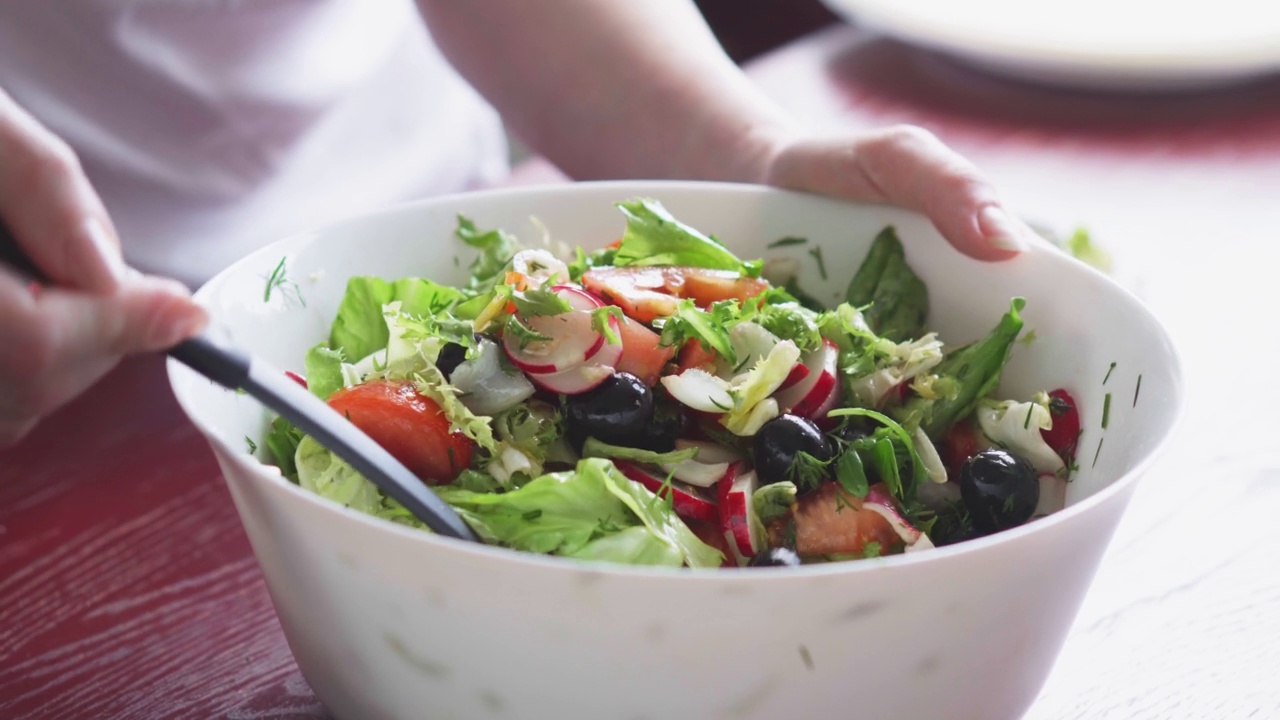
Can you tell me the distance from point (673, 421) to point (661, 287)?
0.16 meters

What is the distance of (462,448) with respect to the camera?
0.81m

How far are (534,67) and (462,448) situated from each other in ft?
2.45

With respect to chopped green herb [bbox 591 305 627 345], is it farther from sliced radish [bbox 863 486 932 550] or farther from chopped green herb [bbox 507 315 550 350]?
sliced radish [bbox 863 486 932 550]

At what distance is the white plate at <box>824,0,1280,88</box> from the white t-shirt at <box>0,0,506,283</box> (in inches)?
38.0

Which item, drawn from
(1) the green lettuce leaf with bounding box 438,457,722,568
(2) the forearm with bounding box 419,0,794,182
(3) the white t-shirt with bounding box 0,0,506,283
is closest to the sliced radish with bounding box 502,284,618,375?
(1) the green lettuce leaf with bounding box 438,457,722,568

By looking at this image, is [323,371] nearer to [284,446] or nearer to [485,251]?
[284,446]

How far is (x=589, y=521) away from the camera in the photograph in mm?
699

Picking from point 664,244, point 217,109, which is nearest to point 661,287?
point 664,244

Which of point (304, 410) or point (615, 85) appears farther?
point (615, 85)

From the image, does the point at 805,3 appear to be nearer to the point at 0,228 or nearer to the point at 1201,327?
the point at 1201,327

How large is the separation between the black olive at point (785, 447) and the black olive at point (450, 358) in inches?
8.8

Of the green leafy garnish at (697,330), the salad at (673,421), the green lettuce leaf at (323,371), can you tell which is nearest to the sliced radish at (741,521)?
the salad at (673,421)

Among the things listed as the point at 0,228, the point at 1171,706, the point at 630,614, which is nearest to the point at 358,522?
the point at 630,614

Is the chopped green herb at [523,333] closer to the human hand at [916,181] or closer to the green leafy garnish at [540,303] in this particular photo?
the green leafy garnish at [540,303]
